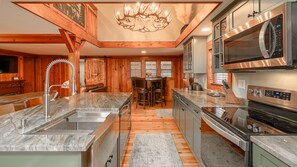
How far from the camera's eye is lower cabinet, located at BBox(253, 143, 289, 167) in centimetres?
94

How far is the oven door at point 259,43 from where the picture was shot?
127 centimetres

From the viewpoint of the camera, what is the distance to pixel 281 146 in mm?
989

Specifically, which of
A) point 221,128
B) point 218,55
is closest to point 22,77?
point 218,55

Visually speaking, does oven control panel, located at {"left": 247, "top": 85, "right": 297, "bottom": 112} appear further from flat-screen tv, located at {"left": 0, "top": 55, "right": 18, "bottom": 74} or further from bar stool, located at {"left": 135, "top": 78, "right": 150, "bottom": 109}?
flat-screen tv, located at {"left": 0, "top": 55, "right": 18, "bottom": 74}

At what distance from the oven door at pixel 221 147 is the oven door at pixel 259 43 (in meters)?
0.58

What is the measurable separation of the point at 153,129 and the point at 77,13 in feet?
9.98

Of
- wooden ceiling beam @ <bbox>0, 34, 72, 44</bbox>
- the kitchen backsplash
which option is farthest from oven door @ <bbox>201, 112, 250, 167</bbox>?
wooden ceiling beam @ <bbox>0, 34, 72, 44</bbox>

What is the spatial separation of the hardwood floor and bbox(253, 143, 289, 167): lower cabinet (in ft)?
5.20

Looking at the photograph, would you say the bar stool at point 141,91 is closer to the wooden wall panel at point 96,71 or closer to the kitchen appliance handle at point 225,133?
the wooden wall panel at point 96,71

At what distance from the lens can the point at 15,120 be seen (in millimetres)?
1569

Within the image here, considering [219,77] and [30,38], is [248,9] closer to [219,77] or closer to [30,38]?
[219,77]

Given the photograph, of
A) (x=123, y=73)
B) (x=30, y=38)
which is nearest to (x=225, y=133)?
(x=30, y=38)

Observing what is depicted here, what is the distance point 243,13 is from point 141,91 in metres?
5.24

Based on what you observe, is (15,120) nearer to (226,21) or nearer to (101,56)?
(226,21)
